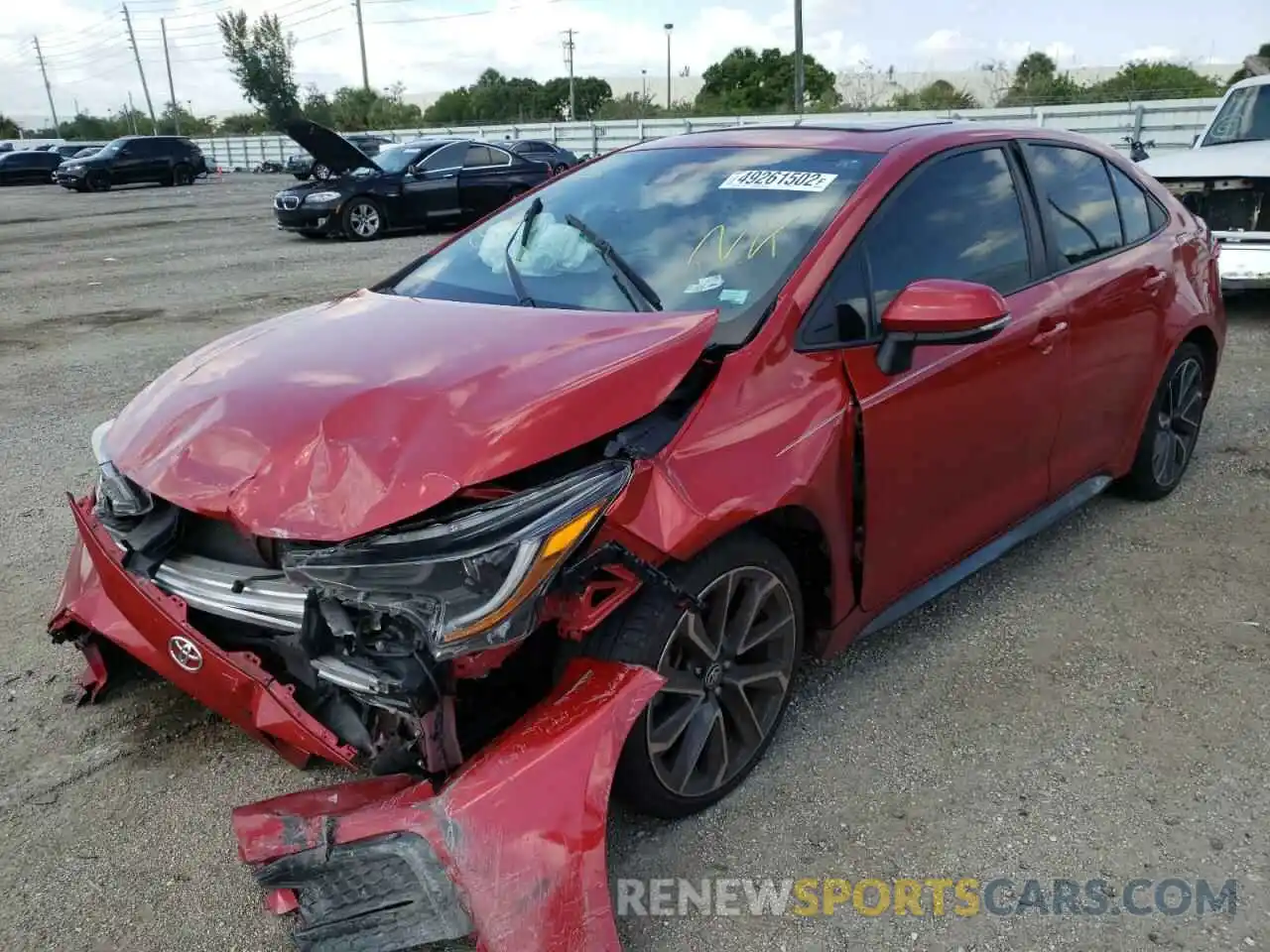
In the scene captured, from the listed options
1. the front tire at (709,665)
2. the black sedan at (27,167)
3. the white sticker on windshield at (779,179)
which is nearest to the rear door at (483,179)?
the white sticker on windshield at (779,179)

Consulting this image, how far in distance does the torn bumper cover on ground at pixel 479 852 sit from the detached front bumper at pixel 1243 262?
7.36 meters

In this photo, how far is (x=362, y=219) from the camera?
1582 centimetres

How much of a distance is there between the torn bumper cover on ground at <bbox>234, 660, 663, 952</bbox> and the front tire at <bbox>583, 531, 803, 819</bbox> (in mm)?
235

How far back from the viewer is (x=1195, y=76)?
116 ft

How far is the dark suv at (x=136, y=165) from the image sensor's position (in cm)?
2997

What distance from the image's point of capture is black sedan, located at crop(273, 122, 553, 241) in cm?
1560

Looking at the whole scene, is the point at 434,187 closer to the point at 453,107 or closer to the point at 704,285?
the point at 704,285

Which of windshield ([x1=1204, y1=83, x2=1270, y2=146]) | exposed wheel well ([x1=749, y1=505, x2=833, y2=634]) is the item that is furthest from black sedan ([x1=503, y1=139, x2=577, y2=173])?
exposed wheel well ([x1=749, y1=505, x2=833, y2=634])

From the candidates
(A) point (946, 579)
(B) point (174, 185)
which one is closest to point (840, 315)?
(A) point (946, 579)

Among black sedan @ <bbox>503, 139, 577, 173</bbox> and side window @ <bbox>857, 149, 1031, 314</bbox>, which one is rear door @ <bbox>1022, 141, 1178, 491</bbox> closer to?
side window @ <bbox>857, 149, 1031, 314</bbox>

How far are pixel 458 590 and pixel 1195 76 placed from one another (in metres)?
41.0

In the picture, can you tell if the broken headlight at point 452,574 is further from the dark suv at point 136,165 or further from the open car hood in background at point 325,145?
the dark suv at point 136,165

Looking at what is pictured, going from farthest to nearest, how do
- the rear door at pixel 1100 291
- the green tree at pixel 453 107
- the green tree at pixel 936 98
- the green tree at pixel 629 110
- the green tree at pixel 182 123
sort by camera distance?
1. the green tree at pixel 182 123
2. the green tree at pixel 453 107
3. the green tree at pixel 629 110
4. the green tree at pixel 936 98
5. the rear door at pixel 1100 291

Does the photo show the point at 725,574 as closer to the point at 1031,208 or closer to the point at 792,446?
the point at 792,446
